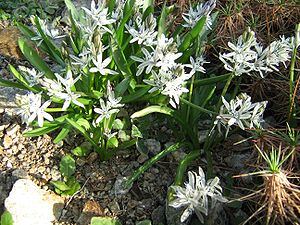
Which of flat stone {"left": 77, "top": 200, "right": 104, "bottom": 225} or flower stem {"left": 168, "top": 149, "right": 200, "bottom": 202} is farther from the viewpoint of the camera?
flat stone {"left": 77, "top": 200, "right": 104, "bottom": 225}

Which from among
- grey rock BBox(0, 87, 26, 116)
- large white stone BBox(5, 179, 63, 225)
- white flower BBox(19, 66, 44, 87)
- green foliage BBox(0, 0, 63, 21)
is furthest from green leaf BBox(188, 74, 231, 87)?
green foliage BBox(0, 0, 63, 21)

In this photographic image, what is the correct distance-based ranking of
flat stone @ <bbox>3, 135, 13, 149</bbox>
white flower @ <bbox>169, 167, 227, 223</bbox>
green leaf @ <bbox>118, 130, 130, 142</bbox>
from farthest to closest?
1. flat stone @ <bbox>3, 135, 13, 149</bbox>
2. green leaf @ <bbox>118, 130, 130, 142</bbox>
3. white flower @ <bbox>169, 167, 227, 223</bbox>

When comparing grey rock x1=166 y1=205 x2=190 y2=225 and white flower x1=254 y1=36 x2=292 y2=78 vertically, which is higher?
white flower x1=254 y1=36 x2=292 y2=78

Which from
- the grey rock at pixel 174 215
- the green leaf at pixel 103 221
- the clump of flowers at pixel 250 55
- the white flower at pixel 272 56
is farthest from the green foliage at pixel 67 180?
the white flower at pixel 272 56

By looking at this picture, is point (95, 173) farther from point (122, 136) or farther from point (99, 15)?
point (99, 15)

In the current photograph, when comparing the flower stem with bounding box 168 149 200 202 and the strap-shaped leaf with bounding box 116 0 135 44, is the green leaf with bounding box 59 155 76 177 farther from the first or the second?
the strap-shaped leaf with bounding box 116 0 135 44

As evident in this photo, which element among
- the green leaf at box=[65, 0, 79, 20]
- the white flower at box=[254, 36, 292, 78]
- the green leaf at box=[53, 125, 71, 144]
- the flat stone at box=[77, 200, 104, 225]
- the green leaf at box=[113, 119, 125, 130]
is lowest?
the flat stone at box=[77, 200, 104, 225]

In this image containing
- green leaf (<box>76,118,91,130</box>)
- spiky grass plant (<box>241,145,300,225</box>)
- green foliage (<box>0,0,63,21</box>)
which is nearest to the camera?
spiky grass plant (<box>241,145,300,225</box>)

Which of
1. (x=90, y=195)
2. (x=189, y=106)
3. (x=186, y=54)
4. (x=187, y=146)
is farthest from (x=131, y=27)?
(x=90, y=195)
